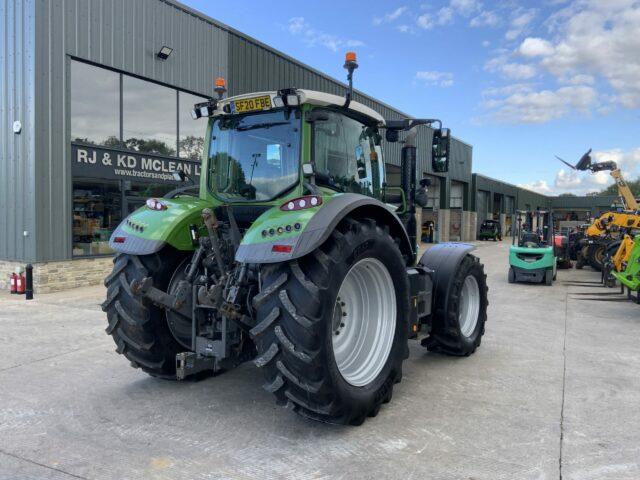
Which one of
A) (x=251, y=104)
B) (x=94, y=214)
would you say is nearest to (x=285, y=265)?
(x=251, y=104)

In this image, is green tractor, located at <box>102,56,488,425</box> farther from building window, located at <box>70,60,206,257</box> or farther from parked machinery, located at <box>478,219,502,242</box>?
parked machinery, located at <box>478,219,502,242</box>

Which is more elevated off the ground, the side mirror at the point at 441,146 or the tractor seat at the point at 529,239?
the side mirror at the point at 441,146

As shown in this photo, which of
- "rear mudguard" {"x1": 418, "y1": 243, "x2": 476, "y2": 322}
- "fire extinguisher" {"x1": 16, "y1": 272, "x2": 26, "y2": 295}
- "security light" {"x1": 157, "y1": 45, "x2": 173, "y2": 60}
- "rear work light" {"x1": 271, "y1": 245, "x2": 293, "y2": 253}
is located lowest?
"fire extinguisher" {"x1": 16, "y1": 272, "x2": 26, "y2": 295}

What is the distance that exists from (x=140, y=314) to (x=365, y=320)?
185 centimetres

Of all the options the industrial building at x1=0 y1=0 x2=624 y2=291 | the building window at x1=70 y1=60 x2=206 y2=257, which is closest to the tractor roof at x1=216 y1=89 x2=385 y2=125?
the building window at x1=70 y1=60 x2=206 y2=257

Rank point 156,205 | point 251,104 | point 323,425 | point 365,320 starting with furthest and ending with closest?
point 156,205 < point 251,104 < point 365,320 < point 323,425

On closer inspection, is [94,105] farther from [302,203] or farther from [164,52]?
[302,203]

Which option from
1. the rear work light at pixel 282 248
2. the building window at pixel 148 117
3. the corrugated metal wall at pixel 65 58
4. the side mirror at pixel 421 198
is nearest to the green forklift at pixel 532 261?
the side mirror at pixel 421 198

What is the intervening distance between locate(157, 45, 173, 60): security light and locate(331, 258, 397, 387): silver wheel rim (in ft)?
34.5

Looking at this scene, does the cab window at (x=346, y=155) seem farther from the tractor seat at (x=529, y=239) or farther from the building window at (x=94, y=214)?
the tractor seat at (x=529, y=239)

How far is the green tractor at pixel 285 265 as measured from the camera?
328 cm

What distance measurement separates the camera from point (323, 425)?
144 inches

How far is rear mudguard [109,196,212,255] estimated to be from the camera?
4008mm

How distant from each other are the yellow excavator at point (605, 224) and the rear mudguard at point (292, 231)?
1407 centimetres
